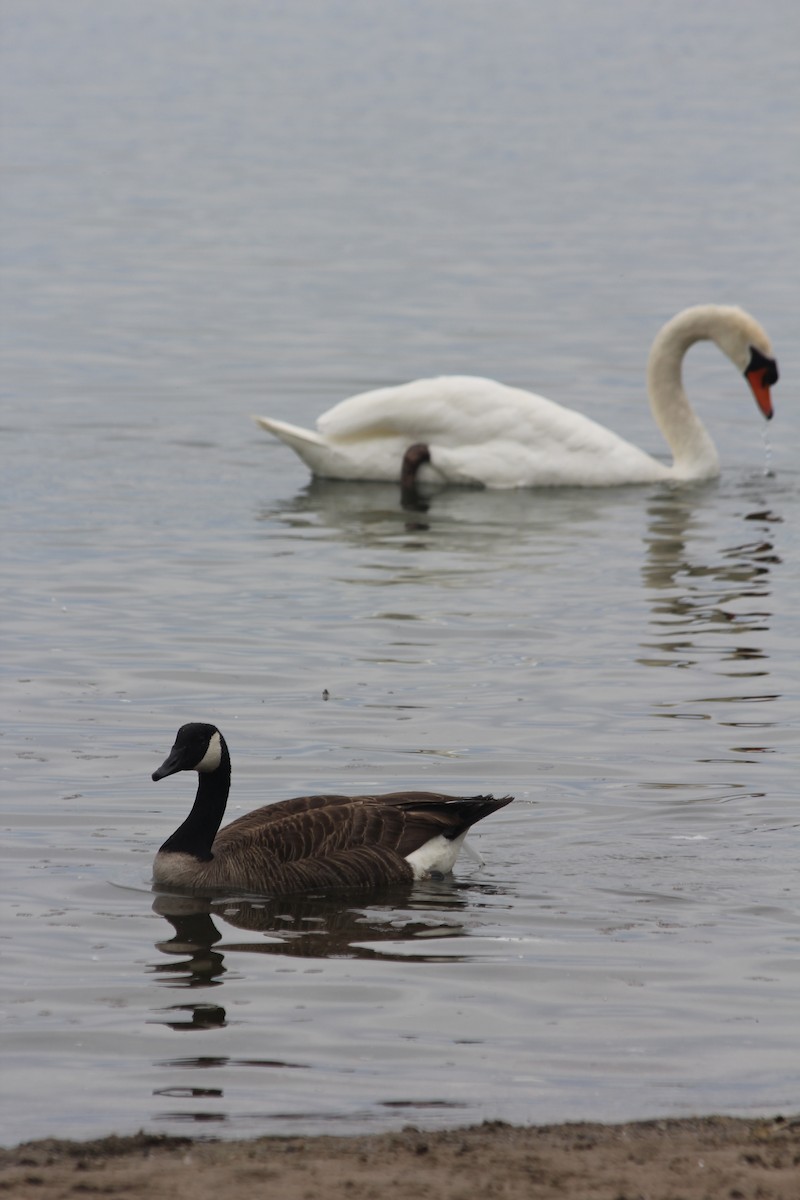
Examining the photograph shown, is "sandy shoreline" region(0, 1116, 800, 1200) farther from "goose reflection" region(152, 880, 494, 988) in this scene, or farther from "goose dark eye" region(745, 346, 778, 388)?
"goose dark eye" region(745, 346, 778, 388)

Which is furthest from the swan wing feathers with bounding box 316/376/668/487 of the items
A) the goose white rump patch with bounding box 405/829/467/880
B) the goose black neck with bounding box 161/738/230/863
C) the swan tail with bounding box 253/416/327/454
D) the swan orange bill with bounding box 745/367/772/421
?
the goose white rump patch with bounding box 405/829/467/880

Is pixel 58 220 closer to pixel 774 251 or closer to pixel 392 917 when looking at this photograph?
pixel 774 251

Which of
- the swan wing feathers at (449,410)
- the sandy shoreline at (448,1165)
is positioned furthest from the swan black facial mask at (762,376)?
the sandy shoreline at (448,1165)

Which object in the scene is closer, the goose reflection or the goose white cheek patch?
the goose reflection

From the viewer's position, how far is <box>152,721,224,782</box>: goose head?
8.92m

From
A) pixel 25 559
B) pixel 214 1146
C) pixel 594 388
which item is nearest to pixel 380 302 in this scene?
pixel 594 388

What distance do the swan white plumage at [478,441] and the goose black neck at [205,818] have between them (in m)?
8.39

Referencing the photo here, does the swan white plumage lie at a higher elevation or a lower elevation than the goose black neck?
higher

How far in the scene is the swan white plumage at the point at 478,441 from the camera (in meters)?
17.3

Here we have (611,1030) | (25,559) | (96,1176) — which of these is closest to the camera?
(96,1176)

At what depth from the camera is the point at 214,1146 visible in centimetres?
596

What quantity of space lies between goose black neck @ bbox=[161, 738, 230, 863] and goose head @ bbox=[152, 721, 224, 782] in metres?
0.03

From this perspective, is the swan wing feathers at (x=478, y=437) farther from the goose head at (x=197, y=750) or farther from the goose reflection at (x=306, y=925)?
the goose reflection at (x=306, y=925)

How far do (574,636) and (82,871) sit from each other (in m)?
4.82
